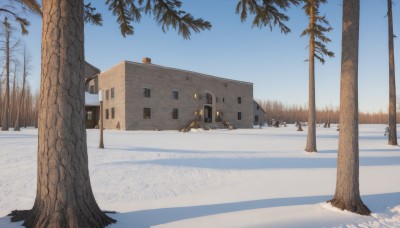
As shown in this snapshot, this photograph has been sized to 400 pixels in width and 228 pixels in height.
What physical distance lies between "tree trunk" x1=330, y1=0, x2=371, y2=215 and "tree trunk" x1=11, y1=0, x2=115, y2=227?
Result: 4.02 meters

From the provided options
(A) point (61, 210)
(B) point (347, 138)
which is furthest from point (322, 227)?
(A) point (61, 210)

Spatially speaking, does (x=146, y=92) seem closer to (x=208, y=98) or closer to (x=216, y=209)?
(x=208, y=98)

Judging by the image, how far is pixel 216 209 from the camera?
4223mm

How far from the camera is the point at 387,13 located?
49.6ft

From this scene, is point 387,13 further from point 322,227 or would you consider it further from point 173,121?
point 173,121

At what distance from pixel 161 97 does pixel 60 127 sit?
27.7 m

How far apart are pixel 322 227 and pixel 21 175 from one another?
665 centimetres

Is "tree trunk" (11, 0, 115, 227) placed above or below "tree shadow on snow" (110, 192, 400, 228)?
above

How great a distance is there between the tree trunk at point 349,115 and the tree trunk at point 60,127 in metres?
4.02

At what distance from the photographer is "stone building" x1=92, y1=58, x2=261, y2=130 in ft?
92.6

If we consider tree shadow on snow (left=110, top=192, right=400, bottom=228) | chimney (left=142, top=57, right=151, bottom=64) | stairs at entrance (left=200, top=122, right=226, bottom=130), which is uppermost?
chimney (left=142, top=57, right=151, bottom=64)

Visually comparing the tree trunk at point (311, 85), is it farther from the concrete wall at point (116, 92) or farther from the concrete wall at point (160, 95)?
the concrete wall at point (116, 92)

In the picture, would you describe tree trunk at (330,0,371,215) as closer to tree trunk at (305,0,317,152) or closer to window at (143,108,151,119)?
tree trunk at (305,0,317,152)

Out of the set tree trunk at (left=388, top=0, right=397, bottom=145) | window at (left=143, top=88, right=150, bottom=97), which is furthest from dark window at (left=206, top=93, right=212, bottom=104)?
tree trunk at (left=388, top=0, right=397, bottom=145)
